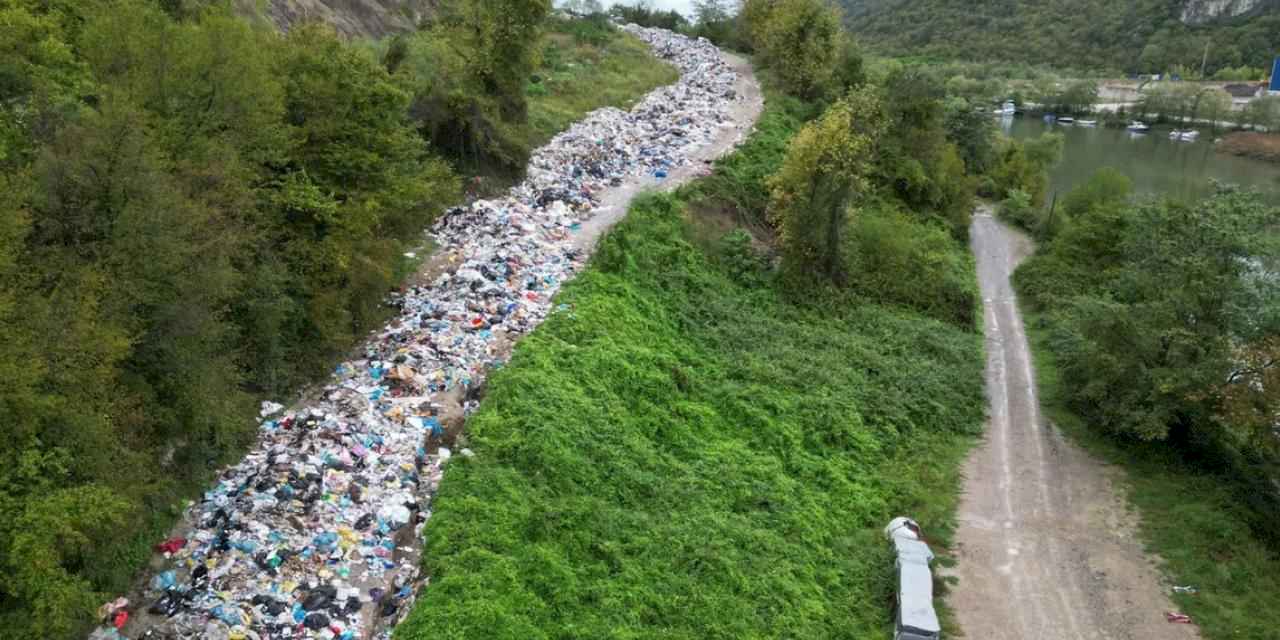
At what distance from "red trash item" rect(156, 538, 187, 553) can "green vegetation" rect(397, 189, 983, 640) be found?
3.14 m

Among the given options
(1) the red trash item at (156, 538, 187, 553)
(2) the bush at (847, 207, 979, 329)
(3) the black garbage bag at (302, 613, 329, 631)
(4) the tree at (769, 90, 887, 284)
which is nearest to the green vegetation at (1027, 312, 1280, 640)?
(2) the bush at (847, 207, 979, 329)

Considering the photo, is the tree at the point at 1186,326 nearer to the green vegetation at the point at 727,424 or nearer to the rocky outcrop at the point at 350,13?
the green vegetation at the point at 727,424

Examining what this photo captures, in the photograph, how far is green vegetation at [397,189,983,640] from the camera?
12.1 meters

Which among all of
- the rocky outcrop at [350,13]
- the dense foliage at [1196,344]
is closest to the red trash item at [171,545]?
the rocky outcrop at [350,13]

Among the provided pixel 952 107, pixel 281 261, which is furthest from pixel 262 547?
pixel 952 107

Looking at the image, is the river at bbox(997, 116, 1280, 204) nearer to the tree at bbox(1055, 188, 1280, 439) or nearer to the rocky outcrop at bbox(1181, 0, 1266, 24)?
the tree at bbox(1055, 188, 1280, 439)

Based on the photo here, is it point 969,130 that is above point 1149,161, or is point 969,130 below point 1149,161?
above

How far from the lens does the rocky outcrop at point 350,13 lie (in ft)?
85.2

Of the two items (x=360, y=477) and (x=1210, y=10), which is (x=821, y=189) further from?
(x=1210, y=10)

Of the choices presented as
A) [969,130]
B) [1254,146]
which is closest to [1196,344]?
[969,130]

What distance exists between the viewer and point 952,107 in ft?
145

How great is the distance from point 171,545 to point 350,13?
26.1 meters

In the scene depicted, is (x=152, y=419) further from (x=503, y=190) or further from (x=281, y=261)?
(x=503, y=190)

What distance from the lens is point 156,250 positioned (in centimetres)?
1093
